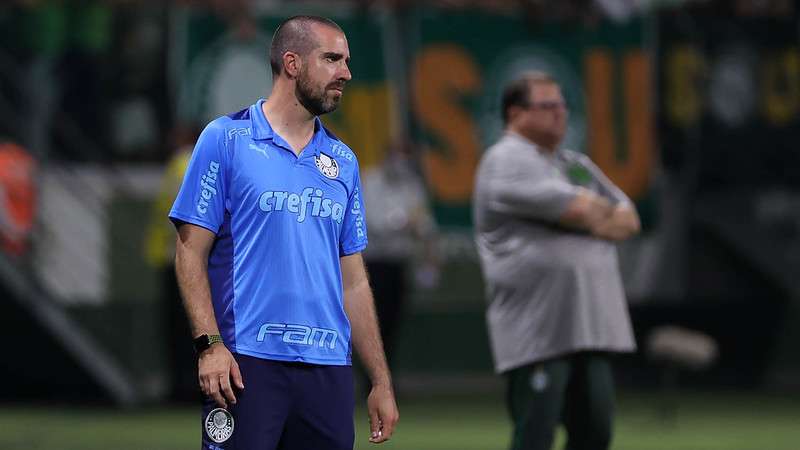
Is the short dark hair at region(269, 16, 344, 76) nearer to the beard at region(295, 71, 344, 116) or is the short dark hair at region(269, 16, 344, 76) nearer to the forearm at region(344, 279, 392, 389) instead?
the beard at region(295, 71, 344, 116)

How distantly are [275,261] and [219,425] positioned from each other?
47 centimetres

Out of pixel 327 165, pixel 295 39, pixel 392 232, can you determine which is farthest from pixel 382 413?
pixel 392 232

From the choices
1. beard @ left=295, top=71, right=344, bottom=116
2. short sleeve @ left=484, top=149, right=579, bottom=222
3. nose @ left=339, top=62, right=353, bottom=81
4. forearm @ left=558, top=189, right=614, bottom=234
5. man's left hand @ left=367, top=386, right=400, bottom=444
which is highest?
nose @ left=339, top=62, right=353, bottom=81

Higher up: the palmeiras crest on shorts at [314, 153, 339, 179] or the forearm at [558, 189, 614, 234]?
the palmeiras crest on shorts at [314, 153, 339, 179]

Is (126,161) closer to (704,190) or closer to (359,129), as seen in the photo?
(359,129)

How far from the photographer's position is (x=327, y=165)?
5168mm

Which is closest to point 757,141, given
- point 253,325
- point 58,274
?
point 58,274

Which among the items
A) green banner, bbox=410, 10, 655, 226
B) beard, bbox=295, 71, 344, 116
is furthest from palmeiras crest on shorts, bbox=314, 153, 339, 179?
green banner, bbox=410, 10, 655, 226

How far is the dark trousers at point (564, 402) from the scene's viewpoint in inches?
287

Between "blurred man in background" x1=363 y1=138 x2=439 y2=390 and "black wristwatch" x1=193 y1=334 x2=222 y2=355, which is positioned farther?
"blurred man in background" x1=363 y1=138 x2=439 y2=390

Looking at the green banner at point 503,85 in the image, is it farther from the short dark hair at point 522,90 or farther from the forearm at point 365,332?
the forearm at point 365,332

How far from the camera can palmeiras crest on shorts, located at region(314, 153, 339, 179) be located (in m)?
5.14

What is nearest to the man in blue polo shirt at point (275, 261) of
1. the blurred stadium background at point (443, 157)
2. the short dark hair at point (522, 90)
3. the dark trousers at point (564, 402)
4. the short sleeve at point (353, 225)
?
the short sleeve at point (353, 225)

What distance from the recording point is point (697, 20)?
62.2 feet
